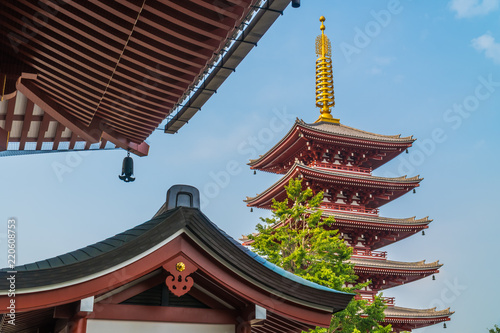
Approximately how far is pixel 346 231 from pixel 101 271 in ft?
71.5

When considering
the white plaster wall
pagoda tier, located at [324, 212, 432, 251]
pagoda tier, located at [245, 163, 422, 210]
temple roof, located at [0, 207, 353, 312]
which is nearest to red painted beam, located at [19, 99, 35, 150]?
temple roof, located at [0, 207, 353, 312]

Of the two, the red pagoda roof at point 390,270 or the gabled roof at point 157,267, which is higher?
the red pagoda roof at point 390,270

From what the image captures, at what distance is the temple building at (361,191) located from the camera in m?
24.6

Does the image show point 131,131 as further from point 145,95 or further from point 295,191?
point 295,191

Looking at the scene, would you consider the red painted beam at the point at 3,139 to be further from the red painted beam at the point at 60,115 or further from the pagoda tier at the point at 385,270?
the pagoda tier at the point at 385,270

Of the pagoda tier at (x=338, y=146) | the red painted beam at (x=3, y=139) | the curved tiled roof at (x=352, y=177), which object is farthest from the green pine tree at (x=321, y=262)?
the red painted beam at (x=3, y=139)

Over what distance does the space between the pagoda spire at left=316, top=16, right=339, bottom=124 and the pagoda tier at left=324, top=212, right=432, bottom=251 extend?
21.7 ft

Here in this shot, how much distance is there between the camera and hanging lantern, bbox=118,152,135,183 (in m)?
7.91

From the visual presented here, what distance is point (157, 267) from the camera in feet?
15.8

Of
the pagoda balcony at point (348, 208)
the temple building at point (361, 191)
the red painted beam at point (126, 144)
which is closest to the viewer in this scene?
the red painted beam at point (126, 144)

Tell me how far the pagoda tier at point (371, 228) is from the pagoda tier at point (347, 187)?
92cm

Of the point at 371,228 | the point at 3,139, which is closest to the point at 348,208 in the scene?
the point at 371,228

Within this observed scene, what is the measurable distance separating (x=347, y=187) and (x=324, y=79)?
7691mm

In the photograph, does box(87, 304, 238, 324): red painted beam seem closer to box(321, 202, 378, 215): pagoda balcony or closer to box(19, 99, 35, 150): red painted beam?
box(19, 99, 35, 150): red painted beam
